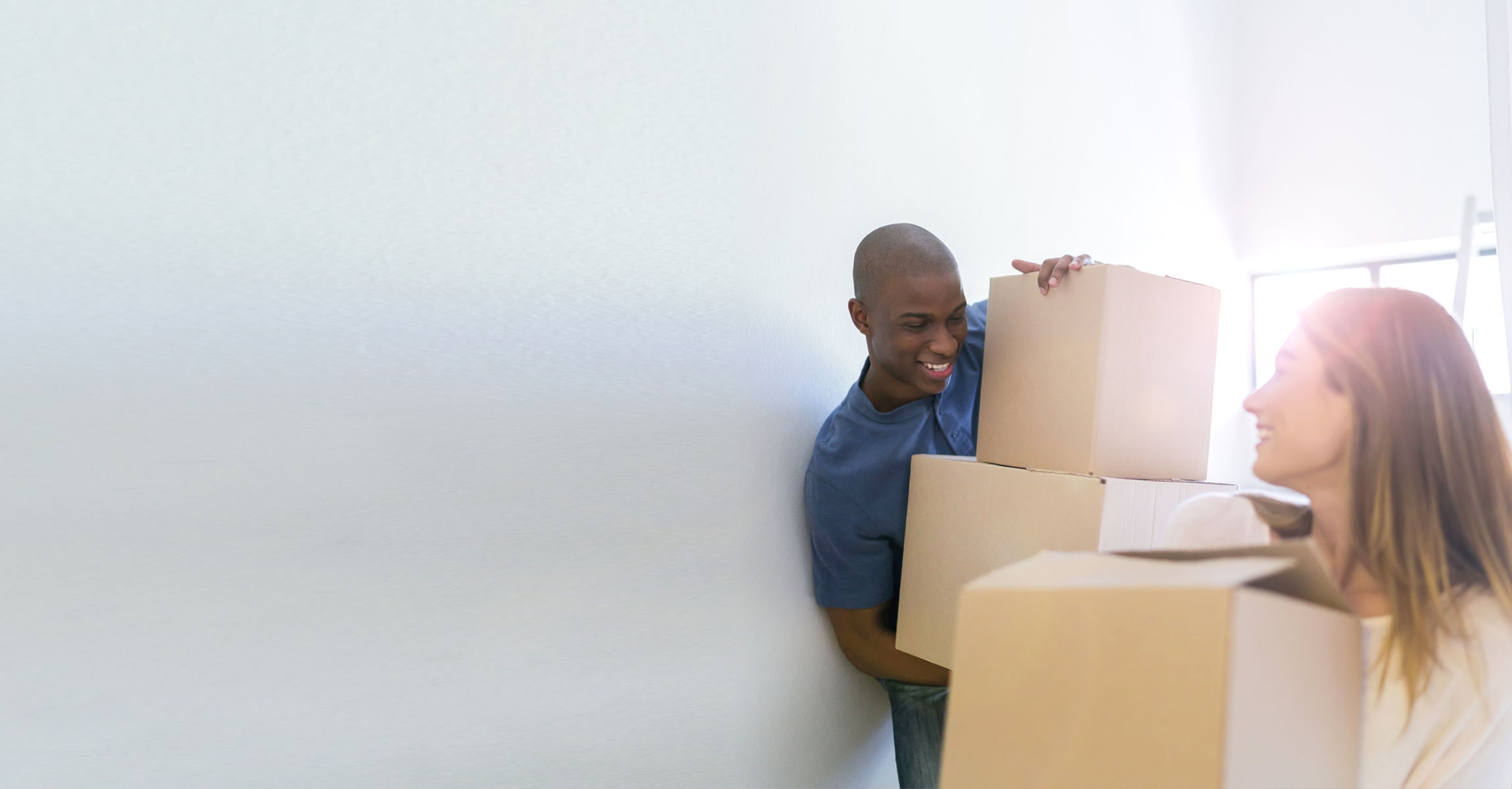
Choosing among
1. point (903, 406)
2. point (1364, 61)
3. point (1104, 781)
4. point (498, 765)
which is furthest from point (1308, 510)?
point (1364, 61)

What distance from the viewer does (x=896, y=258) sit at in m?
1.41

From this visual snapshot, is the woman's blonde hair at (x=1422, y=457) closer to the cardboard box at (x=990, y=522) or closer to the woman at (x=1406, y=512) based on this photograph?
the woman at (x=1406, y=512)

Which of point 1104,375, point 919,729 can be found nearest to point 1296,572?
point 1104,375

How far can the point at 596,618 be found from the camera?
45.8 inches

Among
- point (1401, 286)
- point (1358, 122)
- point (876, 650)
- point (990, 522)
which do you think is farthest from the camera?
point (1358, 122)

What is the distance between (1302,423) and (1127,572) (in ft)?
0.95

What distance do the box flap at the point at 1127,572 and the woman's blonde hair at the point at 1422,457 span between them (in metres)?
0.21

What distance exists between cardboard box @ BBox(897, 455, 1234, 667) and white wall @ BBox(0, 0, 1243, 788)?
0.71 feet

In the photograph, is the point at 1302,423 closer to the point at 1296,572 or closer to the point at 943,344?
the point at 1296,572

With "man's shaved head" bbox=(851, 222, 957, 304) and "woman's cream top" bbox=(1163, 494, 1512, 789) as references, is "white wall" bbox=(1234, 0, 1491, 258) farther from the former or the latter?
"woman's cream top" bbox=(1163, 494, 1512, 789)

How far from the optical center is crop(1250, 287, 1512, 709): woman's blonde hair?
811mm

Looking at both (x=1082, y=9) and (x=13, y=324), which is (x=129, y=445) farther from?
(x=1082, y=9)

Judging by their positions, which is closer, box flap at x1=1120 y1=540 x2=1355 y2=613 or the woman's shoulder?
box flap at x1=1120 y1=540 x2=1355 y2=613

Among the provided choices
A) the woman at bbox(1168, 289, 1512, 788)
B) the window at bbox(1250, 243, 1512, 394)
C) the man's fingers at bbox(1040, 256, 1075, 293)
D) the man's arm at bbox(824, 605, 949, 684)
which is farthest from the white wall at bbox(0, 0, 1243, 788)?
the window at bbox(1250, 243, 1512, 394)
